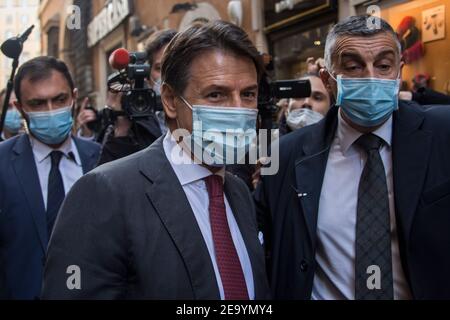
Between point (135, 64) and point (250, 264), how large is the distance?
4.18ft

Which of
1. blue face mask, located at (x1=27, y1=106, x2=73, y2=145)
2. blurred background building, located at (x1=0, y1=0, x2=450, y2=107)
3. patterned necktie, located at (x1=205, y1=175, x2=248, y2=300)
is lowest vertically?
patterned necktie, located at (x1=205, y1=175, x2=248, y2=300)

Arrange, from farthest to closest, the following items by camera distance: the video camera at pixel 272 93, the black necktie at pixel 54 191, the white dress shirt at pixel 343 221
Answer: the black necktie at pixel 54 191
the video camera at pixel 272 93
the white dress shirt at pixel 343 221

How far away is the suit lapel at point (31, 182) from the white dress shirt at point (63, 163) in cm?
6

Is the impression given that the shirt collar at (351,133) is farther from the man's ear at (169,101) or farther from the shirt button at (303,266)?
the man's ear at (169,101)

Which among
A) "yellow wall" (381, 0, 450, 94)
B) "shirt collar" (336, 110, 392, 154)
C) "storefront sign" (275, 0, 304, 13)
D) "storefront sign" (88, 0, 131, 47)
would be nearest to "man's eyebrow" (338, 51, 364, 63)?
"shirt collar" (336, 110, 392, 154)

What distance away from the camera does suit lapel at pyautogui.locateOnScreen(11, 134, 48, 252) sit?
2.77 m

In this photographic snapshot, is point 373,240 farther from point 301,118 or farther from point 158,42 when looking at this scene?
point 158,42

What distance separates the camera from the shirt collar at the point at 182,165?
173cm

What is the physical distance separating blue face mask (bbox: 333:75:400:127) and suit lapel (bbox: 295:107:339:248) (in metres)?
0.14

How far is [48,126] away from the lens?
10.1ft

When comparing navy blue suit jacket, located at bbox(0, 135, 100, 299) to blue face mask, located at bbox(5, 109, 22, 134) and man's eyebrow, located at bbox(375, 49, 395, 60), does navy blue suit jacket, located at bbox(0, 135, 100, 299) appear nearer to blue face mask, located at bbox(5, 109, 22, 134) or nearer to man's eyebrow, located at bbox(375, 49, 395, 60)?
man's eyebrow, located at bbox(375, 49, 395, 60)

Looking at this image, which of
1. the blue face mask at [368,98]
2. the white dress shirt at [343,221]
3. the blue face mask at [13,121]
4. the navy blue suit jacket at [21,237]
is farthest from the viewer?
the blue face mask at [13,121]

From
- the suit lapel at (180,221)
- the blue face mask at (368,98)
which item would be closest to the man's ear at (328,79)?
the blue face mask at (368,98)

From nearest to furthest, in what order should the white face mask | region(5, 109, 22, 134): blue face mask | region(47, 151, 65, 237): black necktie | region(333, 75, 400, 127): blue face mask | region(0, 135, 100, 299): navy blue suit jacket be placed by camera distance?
1. region(333, 75, 400, 127): blue face mask
2. region(0, 135, 100, 299): navy blue suit jacket
3. region(47, 151, 65, 237): black necktie
4. the white face mask
5. region(5, 109, 22, 134): blue face mask
